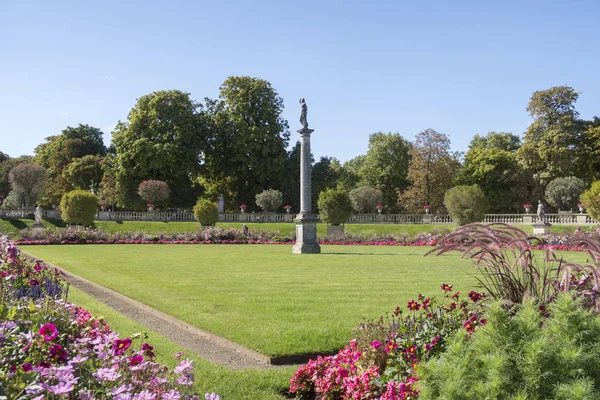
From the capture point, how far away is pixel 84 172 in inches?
2323

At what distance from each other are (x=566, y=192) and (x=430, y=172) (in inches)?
490

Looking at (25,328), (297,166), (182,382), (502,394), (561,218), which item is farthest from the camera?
(297,166)

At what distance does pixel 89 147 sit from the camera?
6644cm

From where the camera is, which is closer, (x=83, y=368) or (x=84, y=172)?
(x=83, y=368)

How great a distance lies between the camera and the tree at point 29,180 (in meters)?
54.0

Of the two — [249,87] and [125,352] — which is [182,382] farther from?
[249,87]

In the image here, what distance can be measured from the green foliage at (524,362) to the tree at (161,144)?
45.9m

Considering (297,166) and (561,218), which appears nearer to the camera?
(561,218)

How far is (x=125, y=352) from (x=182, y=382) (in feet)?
3.20

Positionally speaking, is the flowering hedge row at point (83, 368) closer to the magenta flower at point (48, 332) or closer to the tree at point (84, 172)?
the magenta flower at point (48, 332)

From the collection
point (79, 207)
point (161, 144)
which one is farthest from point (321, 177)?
point (79, 207)

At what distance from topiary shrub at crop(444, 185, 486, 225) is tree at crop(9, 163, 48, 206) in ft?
133

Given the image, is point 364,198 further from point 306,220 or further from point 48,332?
point 48,332

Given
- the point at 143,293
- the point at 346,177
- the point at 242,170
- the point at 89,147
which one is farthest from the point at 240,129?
the point at 143,293
